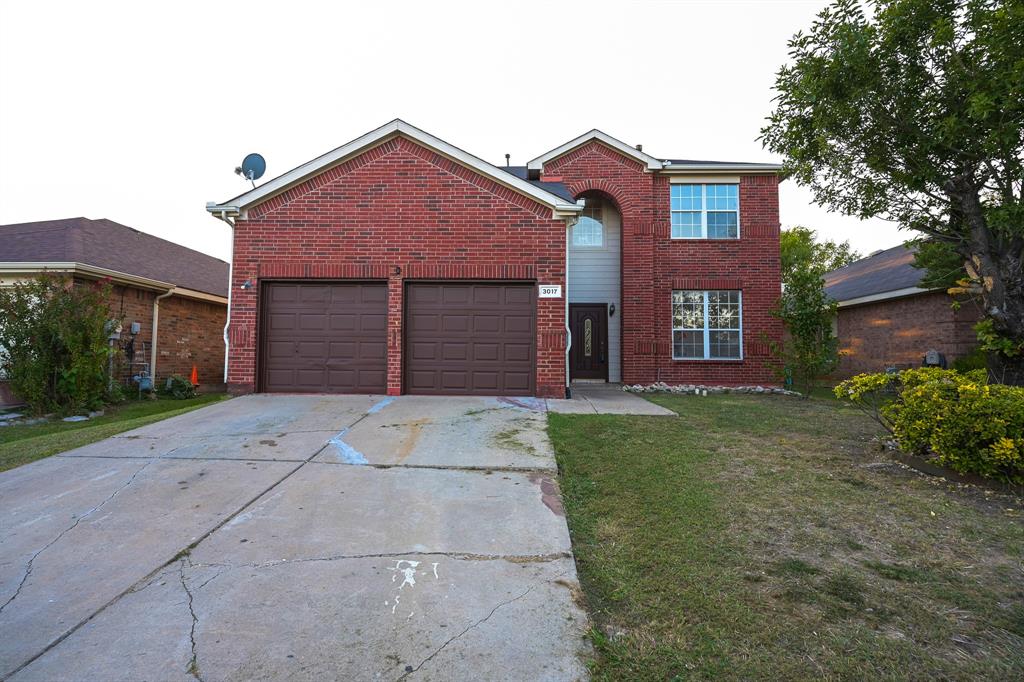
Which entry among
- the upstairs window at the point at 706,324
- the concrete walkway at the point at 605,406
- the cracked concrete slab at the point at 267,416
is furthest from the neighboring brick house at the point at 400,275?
the upstairs window at the point at 706,324

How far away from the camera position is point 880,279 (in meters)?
16.0

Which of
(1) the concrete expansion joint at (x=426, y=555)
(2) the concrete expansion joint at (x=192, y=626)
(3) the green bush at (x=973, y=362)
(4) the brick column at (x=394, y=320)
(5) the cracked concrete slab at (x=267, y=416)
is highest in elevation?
(4) the brick column at (x=394, y=320)

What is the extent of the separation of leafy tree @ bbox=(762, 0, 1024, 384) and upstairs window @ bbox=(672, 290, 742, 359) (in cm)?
489

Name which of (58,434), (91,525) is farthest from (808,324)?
(58,434)

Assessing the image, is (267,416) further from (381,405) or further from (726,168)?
(726,168)

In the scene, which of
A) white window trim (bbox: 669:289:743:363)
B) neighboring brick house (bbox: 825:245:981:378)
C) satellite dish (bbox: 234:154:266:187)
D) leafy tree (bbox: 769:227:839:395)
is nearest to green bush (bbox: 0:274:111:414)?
satellite dish (bbox: 234:154:266:187)

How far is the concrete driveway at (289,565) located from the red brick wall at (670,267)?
8.12 meters

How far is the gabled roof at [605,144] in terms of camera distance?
42.6 ft

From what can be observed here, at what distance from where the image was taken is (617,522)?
364 cm

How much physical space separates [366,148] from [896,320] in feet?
51.1

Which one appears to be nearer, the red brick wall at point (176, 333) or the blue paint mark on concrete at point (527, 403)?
the blue paint mark on concrete at point (527, 403)

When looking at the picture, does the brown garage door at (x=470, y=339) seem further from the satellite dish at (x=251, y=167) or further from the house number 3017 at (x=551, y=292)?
the satellite dish at (x=251, y=167)

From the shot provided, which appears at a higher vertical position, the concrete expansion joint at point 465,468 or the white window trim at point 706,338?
the white window trim at point 706,338

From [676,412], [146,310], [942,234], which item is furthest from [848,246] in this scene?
[146,310]
